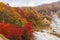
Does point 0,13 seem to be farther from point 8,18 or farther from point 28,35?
point 28,35

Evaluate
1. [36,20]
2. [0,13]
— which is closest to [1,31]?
[0,13]

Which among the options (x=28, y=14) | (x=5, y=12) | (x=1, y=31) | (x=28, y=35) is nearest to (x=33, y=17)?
(x=28, y=14)

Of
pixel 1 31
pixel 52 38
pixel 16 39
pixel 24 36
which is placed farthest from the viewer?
pixel 52 38

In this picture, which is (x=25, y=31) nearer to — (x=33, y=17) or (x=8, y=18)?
(x=8, y=18)

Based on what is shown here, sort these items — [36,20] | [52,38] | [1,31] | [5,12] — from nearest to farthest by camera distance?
[1,31], [52,38], [5,12], [36,20]

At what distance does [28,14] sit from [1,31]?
7210cm

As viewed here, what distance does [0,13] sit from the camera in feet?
252

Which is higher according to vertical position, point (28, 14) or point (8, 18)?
point (8, 18)

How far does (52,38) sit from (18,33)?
20.4 meters

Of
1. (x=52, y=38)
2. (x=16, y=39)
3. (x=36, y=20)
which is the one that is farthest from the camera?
(x=36, y=20)

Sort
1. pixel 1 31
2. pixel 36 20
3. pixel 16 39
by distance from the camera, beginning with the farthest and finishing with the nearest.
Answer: pixel 36 20 < pixel 16 39 < pixel 1 31

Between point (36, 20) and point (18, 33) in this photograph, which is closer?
point (18, 33)

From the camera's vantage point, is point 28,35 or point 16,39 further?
point 28,35

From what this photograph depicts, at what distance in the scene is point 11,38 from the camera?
54.0m
